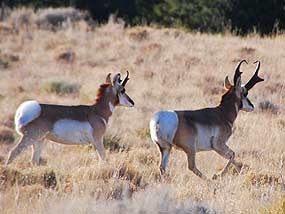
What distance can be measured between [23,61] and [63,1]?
14.7m

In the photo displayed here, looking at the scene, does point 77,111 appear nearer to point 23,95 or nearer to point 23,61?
point 23,95

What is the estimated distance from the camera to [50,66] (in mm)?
22078

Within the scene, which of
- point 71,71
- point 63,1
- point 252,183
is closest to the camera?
point 252,183

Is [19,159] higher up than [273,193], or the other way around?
[273,193]

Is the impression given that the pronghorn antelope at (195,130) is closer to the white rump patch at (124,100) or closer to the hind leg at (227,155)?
the hind leg at (227,155)

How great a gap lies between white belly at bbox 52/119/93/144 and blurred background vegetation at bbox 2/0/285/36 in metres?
15.1

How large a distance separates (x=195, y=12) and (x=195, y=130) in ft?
71.0

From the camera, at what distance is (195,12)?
31.4 meters

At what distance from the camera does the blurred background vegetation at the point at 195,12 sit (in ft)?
95.7

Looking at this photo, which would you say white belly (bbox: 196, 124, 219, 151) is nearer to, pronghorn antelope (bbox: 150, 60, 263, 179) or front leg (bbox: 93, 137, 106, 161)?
pronghorn antelope (bbox: 150, 60, 263, 179)

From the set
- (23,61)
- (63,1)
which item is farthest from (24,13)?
(23,61)

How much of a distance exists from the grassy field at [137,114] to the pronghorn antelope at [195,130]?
0.99 feet

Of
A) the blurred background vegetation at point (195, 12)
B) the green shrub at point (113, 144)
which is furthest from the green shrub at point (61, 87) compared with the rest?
the blurred background vegetation at point (195, 12)

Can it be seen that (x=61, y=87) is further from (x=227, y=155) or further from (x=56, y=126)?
(x=227, y=155)
